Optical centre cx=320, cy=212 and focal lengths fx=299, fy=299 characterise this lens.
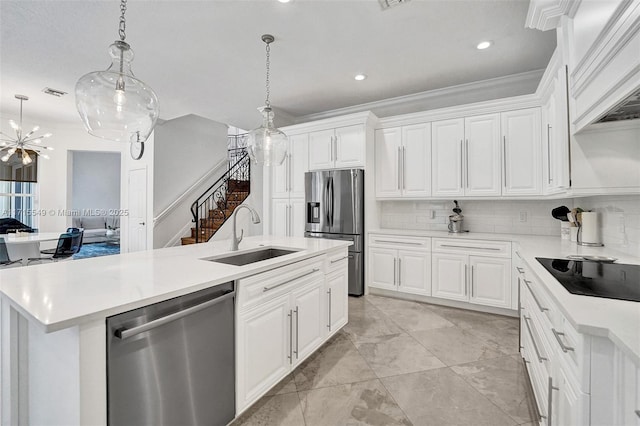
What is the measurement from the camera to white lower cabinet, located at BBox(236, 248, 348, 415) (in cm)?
162

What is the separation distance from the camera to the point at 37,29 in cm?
277

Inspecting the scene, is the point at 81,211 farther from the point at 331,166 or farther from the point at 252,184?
the point at 331,166

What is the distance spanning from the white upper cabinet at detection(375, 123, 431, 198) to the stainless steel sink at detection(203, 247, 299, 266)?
2.17 m

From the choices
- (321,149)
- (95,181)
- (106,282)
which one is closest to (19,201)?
(95,181)

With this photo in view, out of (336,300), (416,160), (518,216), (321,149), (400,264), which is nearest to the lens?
(336,300)

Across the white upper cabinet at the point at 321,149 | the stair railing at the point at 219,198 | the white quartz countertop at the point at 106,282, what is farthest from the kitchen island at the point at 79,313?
the stair railing at the point at 219,198

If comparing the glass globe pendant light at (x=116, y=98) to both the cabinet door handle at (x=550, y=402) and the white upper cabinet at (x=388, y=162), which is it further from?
the white upper cabinet at (x=388, y=162)

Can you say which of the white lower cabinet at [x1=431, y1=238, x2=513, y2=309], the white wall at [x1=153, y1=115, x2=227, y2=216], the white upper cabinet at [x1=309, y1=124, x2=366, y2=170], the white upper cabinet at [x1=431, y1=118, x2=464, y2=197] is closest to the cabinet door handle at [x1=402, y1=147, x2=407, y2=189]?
the white upper cabinet at [x1=431, y1=118, x2=464, y2=197]

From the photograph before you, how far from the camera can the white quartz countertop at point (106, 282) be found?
1.00 m

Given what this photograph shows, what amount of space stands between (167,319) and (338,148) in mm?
3473

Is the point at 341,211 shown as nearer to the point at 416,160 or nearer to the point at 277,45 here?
the point at 416,160

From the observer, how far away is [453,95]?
4164 mm

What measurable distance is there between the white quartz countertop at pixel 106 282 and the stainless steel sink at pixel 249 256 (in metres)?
0.12

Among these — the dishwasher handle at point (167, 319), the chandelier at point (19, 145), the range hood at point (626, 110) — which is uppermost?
the chandelier at point (19, 145)
